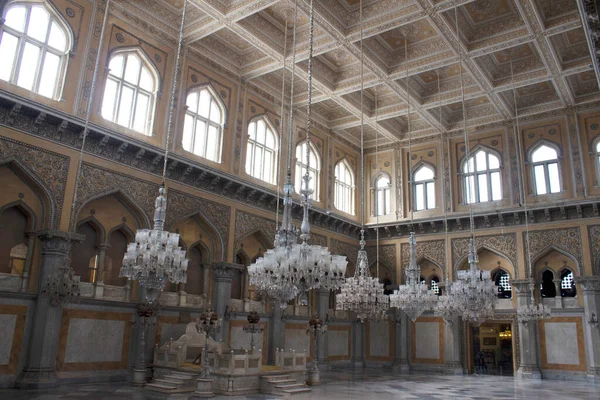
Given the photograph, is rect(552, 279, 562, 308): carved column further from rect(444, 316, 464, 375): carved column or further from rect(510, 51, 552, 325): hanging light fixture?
rect(444, 316, 464, 375): carved column

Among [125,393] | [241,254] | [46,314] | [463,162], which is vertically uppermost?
[463,162]

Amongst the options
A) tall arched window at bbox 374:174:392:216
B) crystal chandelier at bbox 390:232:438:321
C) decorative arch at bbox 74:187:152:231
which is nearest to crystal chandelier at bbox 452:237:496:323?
crystal chandelier at bbox 390:232:438:321

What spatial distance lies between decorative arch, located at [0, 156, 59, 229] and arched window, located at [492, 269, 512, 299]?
14.5 metres

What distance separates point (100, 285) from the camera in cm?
1216

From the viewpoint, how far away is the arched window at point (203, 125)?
14.7m

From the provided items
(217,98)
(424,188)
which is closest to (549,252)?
(424,188)

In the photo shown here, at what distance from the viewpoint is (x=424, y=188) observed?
66.7ft

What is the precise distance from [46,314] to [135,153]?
14.2 ft

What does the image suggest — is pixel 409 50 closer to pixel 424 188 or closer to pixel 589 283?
pixel 424 188

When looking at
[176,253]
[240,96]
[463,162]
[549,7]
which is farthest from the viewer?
[463,162]

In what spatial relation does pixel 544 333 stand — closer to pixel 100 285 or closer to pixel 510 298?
pixel 510 298

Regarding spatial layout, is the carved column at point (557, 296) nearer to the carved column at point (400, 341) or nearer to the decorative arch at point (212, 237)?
the carved column at point (400, 341)

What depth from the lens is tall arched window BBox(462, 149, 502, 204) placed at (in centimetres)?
1881

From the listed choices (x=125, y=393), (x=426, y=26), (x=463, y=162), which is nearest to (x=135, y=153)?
(x=125, y=393)
